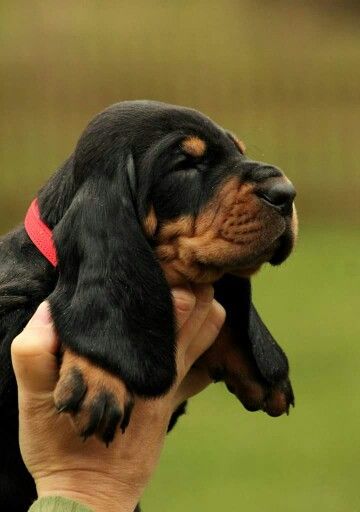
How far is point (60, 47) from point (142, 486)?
12.0 m

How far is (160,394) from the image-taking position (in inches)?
120

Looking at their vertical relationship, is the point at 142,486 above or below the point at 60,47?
above

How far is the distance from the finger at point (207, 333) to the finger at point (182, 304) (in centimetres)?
11

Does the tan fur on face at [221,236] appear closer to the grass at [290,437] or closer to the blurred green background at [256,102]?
the grass at [290,437]

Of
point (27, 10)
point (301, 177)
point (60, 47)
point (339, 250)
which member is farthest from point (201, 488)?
point (27, 10)

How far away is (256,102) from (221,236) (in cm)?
1150

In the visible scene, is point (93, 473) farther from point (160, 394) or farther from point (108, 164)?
point (108, 164)

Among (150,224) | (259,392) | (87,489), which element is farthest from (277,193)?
(87,489)

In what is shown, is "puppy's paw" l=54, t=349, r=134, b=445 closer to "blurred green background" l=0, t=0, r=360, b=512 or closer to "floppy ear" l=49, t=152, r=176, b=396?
"floppy ear" l=49, t=152, r=176, b=396

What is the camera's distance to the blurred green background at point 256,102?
367 inches

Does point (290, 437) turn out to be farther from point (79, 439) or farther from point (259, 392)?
point (79, 439)

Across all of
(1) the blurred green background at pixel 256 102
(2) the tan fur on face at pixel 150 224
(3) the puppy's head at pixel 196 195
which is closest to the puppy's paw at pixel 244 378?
(3) the puppy's head at pixel 196 195

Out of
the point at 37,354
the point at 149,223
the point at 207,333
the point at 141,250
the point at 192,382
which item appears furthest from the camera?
the point at 192,382

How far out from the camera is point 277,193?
3227 millimetres
